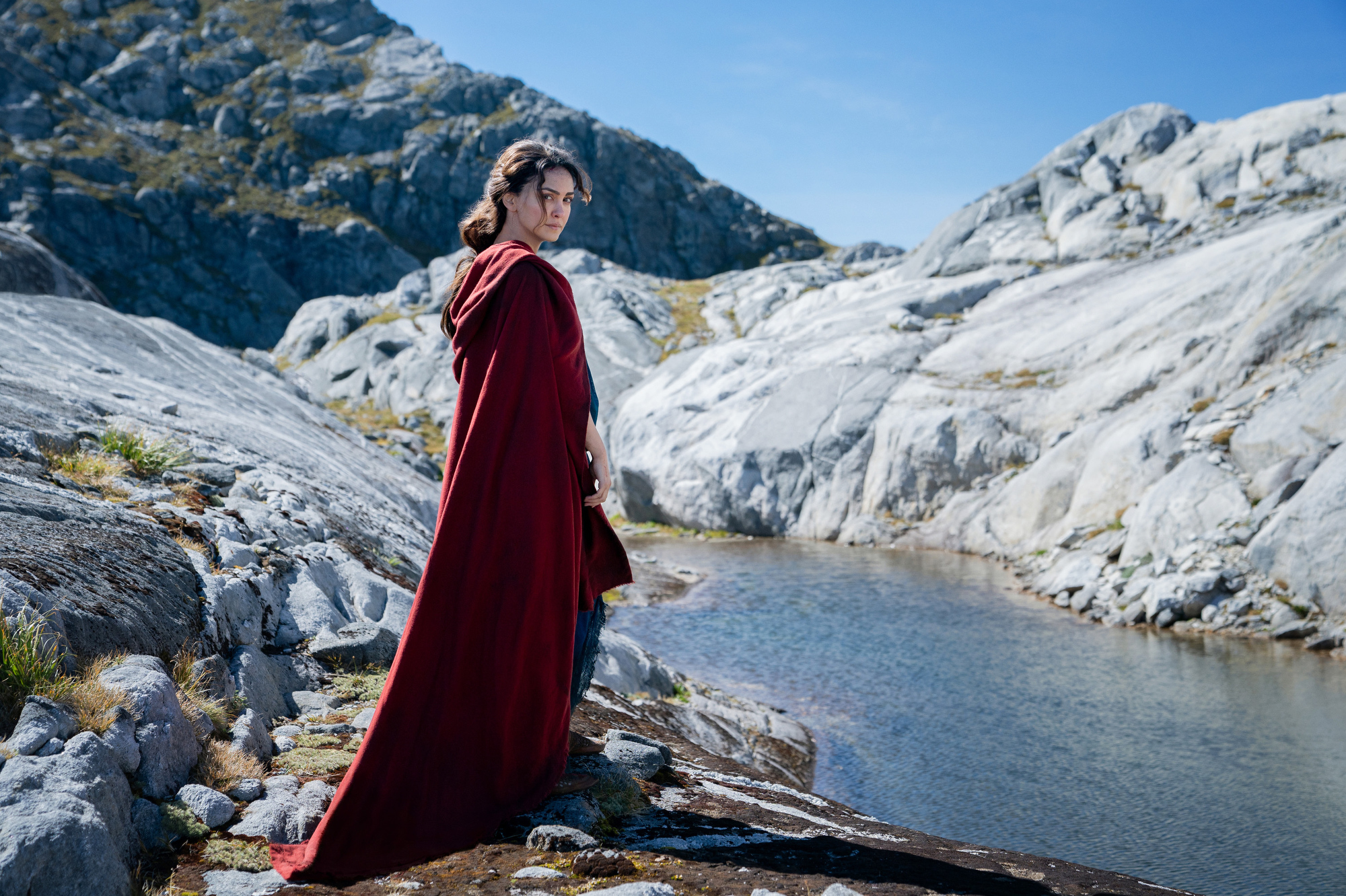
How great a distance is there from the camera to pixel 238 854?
13.1 feet

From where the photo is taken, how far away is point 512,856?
13.8 ft

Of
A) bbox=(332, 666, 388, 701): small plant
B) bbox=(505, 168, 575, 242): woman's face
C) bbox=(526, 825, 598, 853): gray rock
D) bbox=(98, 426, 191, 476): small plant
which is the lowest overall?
bbox=(332, 666, 388, 701): small plant

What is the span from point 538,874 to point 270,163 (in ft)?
438

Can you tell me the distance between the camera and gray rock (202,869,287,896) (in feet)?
12.2

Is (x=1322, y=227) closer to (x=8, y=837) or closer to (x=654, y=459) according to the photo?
(x=654, y=459)

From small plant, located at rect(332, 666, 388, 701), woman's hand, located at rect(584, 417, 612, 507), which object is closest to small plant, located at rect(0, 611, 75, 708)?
small plant, located at rect(332, 666, 388, 701)

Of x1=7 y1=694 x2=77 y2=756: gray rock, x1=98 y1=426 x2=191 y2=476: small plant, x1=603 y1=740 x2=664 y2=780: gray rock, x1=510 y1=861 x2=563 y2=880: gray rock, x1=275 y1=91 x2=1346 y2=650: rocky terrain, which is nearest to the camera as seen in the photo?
x1=7 y1=694 x2=77 y2=756: gray rock

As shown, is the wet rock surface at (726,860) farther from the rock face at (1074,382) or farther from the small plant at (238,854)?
the rock face at (1074,382)

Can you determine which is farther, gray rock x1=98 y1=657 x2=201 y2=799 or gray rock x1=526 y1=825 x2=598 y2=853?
gray rock x1=526 y1=825 x2=598 y2=853

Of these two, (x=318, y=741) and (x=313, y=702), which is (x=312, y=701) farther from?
(x=318, y=741)

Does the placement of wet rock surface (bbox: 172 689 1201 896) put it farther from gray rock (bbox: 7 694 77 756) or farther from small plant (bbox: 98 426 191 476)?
small plant (bbox: 98 426 191 476)

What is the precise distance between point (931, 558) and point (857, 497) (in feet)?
18.0

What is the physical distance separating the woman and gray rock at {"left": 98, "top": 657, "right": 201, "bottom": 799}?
67cm

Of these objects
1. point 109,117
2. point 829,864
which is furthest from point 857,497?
point 109,117
